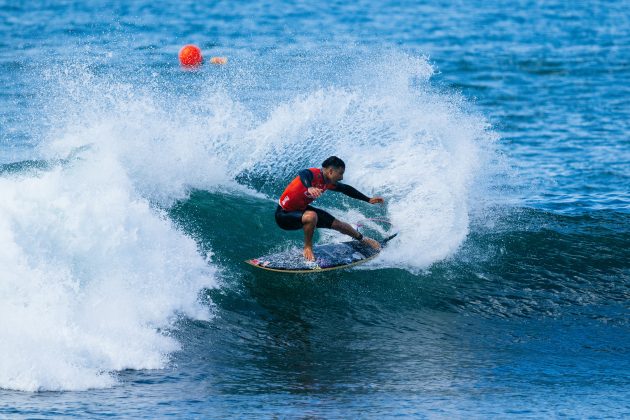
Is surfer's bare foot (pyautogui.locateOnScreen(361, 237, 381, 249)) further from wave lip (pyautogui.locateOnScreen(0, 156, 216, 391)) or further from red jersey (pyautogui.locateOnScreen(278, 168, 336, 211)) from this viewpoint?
wave lip (pyautogui.locateOnScreen(0, 156, 216, 391))

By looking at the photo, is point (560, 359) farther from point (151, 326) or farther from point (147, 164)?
point (147, 164)

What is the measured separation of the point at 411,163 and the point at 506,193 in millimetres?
3181

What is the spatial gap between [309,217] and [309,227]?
0.49 ft

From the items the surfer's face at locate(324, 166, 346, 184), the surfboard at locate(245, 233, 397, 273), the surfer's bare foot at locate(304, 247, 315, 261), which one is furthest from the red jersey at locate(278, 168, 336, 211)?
the surfboard at locate(245, 233, 397, 273)

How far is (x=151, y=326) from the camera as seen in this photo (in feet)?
37.2

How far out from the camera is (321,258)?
42.9 ft

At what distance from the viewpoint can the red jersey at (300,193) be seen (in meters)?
12.6

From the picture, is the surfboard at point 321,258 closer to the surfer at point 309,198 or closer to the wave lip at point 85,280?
the surfer at point 309,198

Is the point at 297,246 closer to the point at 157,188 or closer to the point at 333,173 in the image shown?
the point at 333,173

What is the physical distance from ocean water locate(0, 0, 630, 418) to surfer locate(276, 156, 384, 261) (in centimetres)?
80

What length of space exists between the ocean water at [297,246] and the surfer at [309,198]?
80 cm

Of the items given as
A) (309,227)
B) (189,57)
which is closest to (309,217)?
(309,227)

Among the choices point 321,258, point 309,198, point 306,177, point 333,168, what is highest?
point 333,168

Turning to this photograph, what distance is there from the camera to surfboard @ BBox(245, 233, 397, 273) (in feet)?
42.3
